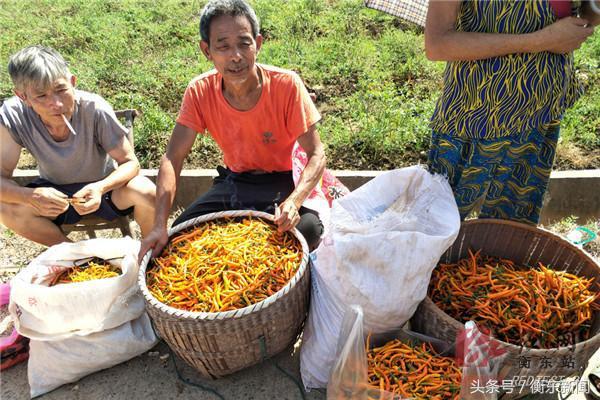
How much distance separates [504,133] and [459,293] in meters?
0.77

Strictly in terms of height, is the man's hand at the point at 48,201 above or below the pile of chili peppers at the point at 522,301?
above

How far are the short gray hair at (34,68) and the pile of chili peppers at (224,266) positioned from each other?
105 centimetres

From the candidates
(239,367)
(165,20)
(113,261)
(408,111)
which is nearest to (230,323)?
(239,367)

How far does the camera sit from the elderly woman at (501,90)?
5.89 ft

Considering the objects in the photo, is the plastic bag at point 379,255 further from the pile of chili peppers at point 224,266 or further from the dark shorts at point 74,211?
the dark shorts at point 74,211

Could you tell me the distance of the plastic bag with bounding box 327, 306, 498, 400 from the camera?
163cm

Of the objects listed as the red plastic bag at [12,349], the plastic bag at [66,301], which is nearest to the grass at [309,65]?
the plastic bag at [66,301]

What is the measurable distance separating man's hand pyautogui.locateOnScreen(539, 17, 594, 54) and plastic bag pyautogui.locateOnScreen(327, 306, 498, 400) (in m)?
1.22

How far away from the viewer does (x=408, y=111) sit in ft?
12.6

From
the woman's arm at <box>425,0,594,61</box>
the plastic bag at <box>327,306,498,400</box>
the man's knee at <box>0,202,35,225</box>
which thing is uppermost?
the woman's arm at <box>425,0,594,61</box>

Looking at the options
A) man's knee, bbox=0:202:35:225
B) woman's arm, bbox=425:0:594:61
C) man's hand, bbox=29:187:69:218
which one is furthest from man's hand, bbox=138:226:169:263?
woman's arm, bbox=425:0:594:61

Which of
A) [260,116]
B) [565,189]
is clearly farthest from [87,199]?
[565,189]

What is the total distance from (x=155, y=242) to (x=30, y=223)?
0.97m

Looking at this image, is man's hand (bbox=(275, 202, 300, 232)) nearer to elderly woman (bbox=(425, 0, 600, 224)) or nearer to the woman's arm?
elderly woman (bbox=(425, 0, 600, 224))
